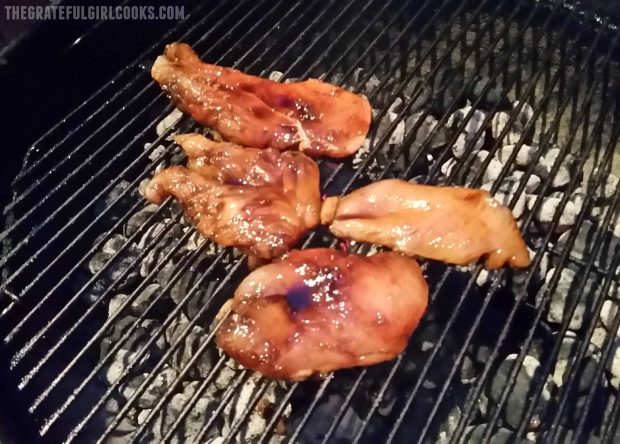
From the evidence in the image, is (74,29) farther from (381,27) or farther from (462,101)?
(462,101)

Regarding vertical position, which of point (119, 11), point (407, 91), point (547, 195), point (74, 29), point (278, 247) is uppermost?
point (407, 91)

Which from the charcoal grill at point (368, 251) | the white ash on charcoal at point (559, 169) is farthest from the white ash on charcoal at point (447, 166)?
the white ash on charcoal at point (559, 169)

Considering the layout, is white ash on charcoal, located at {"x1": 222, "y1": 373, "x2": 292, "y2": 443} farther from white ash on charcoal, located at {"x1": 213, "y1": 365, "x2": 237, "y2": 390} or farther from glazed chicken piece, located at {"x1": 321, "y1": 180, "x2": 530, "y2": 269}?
glazed chicken piece, located at {"x1": 321, "y1": 180, "x2": 530, "y2": 269}

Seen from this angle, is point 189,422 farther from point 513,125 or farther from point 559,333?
point 513,125

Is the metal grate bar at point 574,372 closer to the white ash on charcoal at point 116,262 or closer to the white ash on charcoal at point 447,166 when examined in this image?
the white ash on charcoal at point 447,166

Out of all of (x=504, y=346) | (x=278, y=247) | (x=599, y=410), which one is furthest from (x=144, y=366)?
(x=599, y=410)

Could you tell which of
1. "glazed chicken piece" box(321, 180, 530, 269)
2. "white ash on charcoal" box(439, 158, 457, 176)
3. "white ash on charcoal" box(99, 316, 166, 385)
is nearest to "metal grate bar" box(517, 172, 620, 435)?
"glazed chicken piece" box(321, 180, 530, 269)

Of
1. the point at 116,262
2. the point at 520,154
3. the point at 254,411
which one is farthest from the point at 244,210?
the point at 520,154
